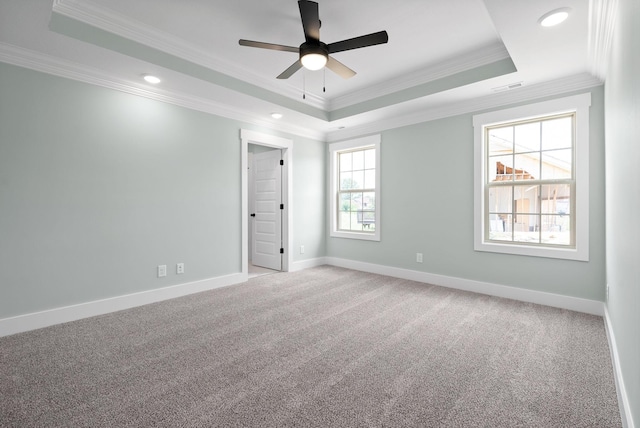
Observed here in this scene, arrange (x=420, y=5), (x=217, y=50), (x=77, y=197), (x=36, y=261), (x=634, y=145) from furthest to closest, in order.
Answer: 1. (x=217, y=50)
2. (x=77, y=197)
3. (x=36, y=261)
4. (x=420, y=5)
5. (x=634, y=145)

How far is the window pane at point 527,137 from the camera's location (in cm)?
355

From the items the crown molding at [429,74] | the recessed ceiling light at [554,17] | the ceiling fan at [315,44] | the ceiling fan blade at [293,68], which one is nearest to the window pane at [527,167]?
the crown molding at [429,74]

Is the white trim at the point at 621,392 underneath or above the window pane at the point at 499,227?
underneath

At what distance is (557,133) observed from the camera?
3412mm

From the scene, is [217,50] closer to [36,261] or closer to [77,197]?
[77,197]

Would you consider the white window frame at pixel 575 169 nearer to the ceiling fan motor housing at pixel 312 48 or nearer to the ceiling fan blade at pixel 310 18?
the ceiling fan motor housing at pixel 312 48

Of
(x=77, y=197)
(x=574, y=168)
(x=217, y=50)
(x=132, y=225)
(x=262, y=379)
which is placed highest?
(x=217, y=50)

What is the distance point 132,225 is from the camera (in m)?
3.38

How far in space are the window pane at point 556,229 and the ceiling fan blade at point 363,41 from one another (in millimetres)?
2813

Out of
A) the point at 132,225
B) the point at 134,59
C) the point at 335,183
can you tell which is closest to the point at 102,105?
the point at 134,59

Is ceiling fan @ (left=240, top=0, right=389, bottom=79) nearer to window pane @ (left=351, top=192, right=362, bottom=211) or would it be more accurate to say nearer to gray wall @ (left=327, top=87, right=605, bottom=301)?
gray wall @ (left=327, top=87, right=605, bottom=301)

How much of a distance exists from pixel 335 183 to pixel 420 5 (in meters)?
3.40

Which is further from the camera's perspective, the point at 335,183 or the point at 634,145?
the point at 335,183

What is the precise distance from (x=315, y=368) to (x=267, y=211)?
3.63 m
